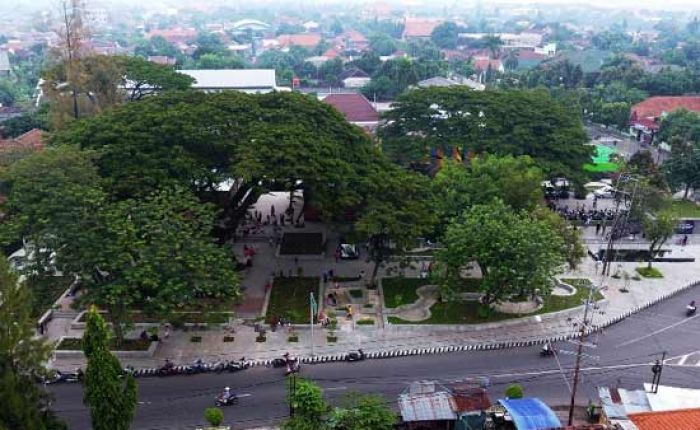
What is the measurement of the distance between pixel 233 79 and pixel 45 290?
48367 mm

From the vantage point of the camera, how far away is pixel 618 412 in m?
22.3

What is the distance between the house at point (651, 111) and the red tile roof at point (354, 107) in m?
29.6

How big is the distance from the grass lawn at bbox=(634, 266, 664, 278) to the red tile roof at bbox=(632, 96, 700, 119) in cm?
4001

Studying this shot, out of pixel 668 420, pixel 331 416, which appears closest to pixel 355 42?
pixel 331 416

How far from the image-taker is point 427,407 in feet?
76.7

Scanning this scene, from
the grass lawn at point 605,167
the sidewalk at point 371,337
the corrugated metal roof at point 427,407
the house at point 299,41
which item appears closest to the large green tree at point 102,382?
the sidewalk at point 371,337

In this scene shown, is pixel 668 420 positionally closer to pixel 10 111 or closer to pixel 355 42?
pixel 10 111

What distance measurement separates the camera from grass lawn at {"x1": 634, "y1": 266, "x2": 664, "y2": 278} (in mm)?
38219

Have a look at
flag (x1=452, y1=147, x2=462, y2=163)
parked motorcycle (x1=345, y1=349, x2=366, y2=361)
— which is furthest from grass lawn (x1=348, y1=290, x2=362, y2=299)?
flag (x1=452, y1=147, x2=462, y2=163)

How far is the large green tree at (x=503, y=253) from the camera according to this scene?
2952 cm

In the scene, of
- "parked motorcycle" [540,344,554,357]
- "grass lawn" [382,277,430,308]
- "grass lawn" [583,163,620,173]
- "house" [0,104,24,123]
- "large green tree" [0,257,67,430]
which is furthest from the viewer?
"house" [0,104,24,123]

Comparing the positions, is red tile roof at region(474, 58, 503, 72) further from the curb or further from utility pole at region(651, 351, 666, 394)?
utility pole at region(651, 351, 666, 394)

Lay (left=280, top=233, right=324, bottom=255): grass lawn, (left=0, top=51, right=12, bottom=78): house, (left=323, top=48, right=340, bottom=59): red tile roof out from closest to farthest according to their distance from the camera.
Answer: (left=280, top=233, right=324, bottom=255): grass lawn → (left=0, top=51, right=12, bottom=78): house → (left=323, top=48, right=340, bottom=59): red tile roof

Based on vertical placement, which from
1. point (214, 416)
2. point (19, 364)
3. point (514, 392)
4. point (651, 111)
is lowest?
point (214, 416)
